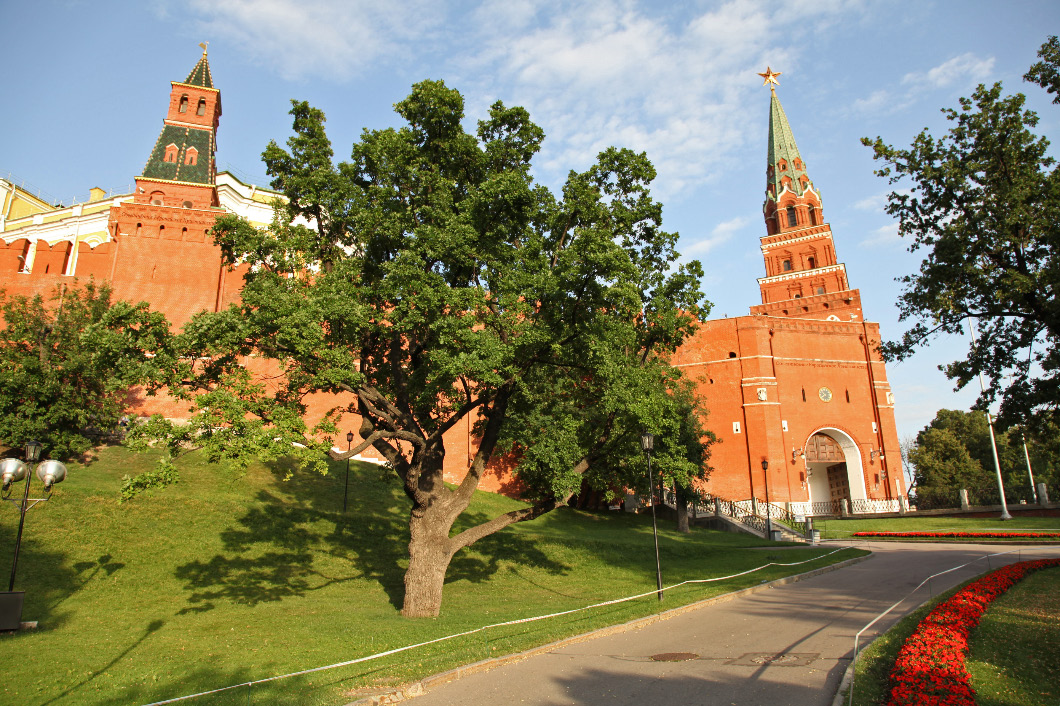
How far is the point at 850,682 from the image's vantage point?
6488 millimetres

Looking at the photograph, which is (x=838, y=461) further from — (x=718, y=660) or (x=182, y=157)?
(x=182, y=157)

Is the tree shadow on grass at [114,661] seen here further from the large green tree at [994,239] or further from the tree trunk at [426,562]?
the large green tree at [994,239]

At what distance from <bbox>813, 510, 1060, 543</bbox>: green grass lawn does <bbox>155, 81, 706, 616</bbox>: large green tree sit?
845 inches

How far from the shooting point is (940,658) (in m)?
6.74

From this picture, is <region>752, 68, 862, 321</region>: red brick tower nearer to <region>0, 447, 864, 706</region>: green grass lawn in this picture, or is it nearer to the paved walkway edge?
<region>0, 447, 864, 706</region>: green grass lawn

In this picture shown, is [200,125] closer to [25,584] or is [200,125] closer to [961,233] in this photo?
[25,584]

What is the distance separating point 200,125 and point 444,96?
32.5 m

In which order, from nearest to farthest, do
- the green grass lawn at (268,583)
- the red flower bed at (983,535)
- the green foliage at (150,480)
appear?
1. the green grass lawn at (268,583)
2. the green foliage at (150,480)
3. the red flower bed at (983,535)

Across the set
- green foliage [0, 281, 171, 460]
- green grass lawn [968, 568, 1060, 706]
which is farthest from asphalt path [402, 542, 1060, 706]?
green foliage [0, 281, 171, 460]

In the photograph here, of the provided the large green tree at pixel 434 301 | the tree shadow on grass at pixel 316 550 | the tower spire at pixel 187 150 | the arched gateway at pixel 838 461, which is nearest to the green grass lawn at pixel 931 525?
the arched gateway at pixel 838 461

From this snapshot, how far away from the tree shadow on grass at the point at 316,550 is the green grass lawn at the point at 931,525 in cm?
1926

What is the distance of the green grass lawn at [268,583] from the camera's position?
8305 mm

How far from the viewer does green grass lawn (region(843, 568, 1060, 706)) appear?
20.4ft

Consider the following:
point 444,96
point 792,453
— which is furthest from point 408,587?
point 792,453
